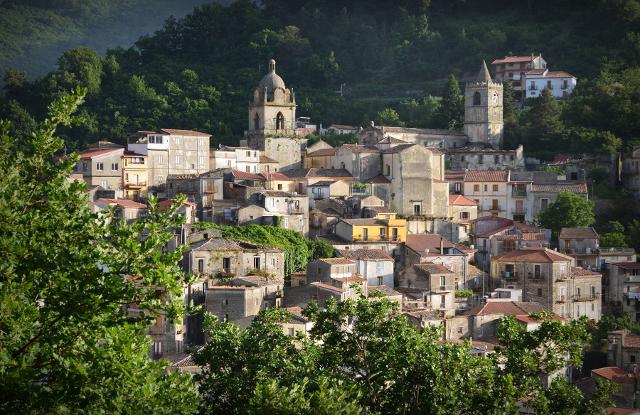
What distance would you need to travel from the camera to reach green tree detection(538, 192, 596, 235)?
61.3 meters

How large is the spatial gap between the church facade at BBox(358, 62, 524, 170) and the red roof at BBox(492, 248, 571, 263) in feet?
41.3

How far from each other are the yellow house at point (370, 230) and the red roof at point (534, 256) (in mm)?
4011

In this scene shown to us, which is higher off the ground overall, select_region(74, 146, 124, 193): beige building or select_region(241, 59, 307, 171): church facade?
select_region(241, 59, 307, 171): church facade

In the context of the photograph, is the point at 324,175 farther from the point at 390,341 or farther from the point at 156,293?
the point at 156,293

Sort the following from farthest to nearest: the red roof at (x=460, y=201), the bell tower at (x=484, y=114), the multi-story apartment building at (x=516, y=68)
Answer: the multi-story apartment building at (x=516, y=68) → the bell tower at (x=484, y=114) → the red roof at (x=460, y=201)

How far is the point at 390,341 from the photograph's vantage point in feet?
107

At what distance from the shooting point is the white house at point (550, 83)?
80375 millimetres

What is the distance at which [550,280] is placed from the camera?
55.5 metres

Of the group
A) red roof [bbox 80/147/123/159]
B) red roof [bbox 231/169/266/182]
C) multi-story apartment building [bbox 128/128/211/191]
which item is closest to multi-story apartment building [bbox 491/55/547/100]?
multi-story apartment building [bbox 128/128/211/191]

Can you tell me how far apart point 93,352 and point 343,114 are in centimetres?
6052

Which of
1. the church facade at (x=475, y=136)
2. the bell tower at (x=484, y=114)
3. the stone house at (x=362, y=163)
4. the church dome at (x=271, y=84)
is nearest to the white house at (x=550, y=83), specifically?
the church facade at (x=475, y=136)

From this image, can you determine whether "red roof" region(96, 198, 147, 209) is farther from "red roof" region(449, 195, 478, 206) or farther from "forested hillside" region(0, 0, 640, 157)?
"forested hillside" region(0, 0, 640, 157)

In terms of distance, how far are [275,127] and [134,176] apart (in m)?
9.23

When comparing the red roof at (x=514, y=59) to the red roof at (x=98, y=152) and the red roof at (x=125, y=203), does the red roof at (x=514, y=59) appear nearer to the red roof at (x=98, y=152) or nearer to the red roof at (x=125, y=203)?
the red roof at (x=98, y=152)
